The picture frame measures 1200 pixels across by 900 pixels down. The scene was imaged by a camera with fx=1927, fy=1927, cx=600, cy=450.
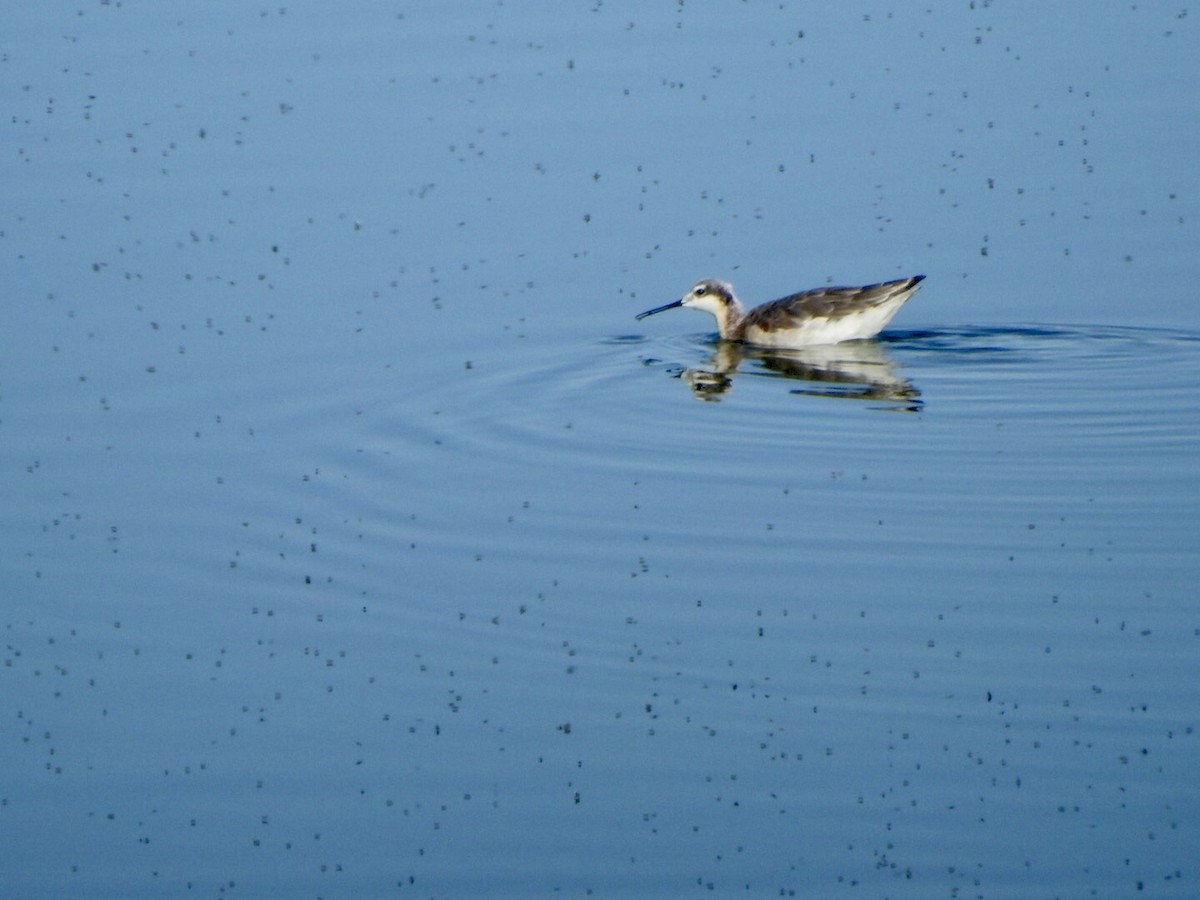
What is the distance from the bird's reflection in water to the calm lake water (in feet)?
0.28

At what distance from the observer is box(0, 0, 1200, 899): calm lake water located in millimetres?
11945

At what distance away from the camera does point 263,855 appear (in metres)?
11.8

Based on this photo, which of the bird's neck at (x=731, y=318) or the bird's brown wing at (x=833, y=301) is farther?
the bird's neck at (x=731, y=318)

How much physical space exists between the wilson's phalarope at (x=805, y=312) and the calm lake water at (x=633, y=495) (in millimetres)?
331

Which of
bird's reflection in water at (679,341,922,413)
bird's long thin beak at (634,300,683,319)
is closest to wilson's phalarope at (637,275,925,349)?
bird's long thin beak at (634,300,683,319)

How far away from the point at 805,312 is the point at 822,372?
0.78 metres

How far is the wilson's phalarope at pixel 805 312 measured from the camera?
21.9 meters

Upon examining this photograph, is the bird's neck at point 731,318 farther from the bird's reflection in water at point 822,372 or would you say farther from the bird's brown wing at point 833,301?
the bird's brown wing at point 833,301

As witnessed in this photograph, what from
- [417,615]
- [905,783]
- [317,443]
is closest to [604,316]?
[317,443]

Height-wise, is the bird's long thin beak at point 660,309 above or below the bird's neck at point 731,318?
above

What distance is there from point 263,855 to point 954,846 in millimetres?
4181

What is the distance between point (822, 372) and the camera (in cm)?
2181

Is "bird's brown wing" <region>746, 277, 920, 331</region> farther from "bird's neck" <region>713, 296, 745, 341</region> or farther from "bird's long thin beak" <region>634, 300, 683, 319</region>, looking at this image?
"bird's long thin beak" <region>634, 300, 683, 319</region>

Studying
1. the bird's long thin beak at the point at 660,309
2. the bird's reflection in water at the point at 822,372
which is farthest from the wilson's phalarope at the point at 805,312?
the bird's reflection in water at the point at 822,372
